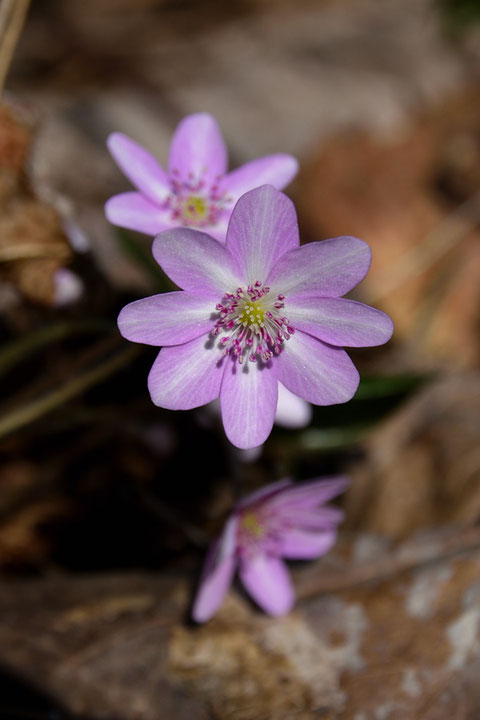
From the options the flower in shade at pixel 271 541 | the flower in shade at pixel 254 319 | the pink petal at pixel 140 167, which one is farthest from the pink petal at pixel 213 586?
the pink petal at pixel 140 167

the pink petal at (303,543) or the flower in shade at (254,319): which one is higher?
the flower in shade at (254,319)

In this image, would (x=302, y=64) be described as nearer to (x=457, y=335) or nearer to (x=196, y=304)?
(x=457, y=335)

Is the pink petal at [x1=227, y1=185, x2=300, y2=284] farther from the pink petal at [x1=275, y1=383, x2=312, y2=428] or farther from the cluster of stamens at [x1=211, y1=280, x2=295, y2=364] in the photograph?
the pink petal at [x1=275, y1=383, x2=312, y2=428]

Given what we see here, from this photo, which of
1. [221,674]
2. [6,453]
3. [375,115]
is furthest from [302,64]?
[221,674]

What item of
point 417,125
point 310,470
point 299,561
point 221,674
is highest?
point 417,125

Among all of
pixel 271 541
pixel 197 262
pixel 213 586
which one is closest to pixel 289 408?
pixel 271 541

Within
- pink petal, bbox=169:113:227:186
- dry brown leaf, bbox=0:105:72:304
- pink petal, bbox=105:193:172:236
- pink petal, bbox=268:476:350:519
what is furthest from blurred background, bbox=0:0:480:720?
pink petal, bbox=169:113:227:186

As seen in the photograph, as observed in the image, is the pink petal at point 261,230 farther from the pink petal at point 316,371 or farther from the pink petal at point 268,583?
the pink petal at point 268,583
